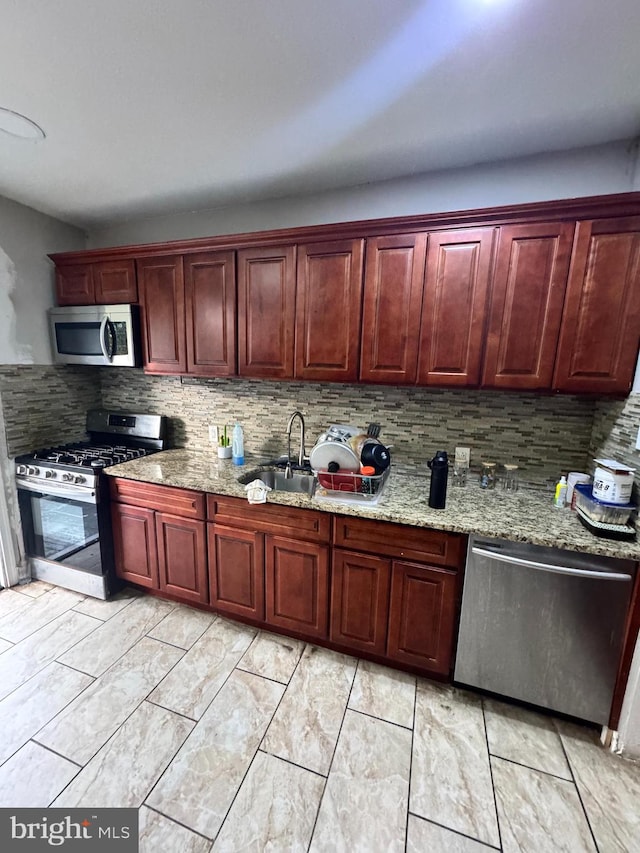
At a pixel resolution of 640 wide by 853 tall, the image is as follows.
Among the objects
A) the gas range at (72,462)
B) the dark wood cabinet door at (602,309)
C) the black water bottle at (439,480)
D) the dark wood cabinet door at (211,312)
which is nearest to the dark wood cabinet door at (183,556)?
the gas range at (72,462)

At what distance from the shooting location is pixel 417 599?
1.68 metres

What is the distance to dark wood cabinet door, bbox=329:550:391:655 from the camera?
5.70 feet

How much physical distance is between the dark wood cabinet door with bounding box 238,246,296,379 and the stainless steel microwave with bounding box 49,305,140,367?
2.62 feet

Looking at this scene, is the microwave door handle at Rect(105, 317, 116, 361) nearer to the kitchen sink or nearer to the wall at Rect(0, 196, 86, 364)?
the wall at Rect(0, 196, 86, 364)

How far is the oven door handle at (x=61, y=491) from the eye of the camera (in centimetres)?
220

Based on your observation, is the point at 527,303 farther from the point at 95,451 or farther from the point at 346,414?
the point at 95,451

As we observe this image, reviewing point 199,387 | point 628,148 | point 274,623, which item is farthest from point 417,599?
point 628,148

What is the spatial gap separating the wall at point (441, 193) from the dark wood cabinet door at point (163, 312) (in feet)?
1.40

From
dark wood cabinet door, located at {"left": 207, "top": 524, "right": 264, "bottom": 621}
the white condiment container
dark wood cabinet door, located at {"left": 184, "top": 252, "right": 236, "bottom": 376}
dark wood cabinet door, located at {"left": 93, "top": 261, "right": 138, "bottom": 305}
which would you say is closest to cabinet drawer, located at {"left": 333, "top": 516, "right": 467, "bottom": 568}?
dark wood cabinet door, located at {"left": 207, "top": 524, "right": 264, "bottom": 621}

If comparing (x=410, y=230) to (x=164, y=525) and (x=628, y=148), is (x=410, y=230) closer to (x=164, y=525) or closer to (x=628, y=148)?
(x=628, y=148)

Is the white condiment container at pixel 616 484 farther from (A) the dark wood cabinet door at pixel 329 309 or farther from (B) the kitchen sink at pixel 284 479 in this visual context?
(B) the kitchen sink at pixel 284 479

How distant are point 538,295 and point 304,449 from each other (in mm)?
1520

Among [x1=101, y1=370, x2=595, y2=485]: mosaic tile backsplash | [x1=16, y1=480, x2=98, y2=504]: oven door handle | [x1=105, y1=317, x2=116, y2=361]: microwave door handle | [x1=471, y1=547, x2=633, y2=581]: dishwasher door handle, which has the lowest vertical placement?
[x1=16, y1=480, x2=98, y2=504]: oven door handle
